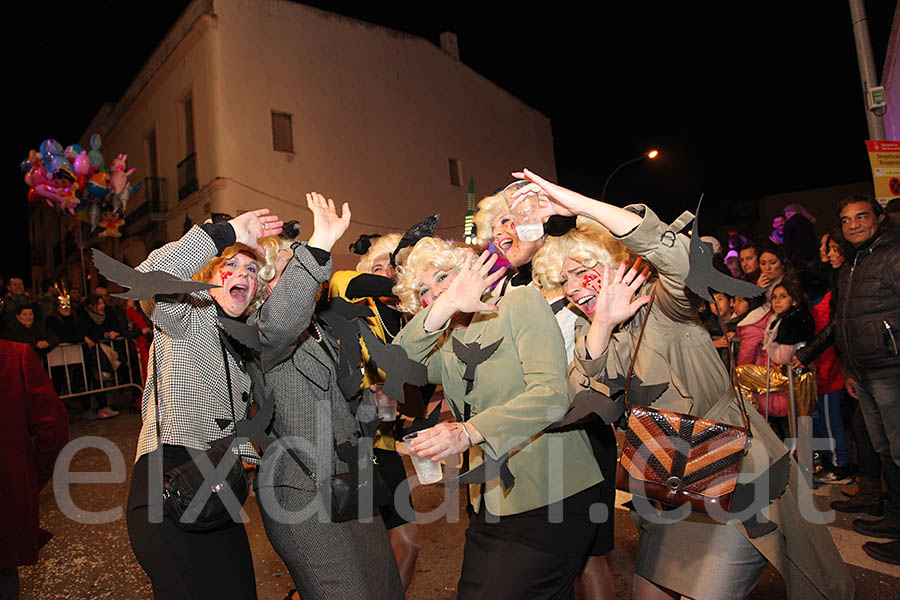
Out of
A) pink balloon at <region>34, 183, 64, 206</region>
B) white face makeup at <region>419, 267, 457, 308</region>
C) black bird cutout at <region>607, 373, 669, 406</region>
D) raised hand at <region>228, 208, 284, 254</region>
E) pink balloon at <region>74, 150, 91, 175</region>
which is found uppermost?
Answer: pink balloon at <region>74, 150, 91, 175</region>

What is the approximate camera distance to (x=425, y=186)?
18.7 metres

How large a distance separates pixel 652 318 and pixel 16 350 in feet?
9.23

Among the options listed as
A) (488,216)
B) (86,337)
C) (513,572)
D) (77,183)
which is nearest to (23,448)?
(513,572)

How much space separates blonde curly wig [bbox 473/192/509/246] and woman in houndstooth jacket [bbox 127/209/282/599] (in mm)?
1110

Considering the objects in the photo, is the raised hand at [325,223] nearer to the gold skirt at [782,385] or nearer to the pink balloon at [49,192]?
the gold skirt at [782,385]

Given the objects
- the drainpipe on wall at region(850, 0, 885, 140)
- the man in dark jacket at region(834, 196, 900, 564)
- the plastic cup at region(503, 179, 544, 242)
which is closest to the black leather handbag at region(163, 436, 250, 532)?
the plastic cup at region(503, 179, 544, 242)

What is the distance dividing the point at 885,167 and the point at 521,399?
6.64m

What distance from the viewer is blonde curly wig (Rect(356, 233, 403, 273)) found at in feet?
12.9

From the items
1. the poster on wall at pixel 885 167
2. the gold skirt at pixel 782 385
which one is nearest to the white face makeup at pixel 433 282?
the gold skirt at pixel 782 385

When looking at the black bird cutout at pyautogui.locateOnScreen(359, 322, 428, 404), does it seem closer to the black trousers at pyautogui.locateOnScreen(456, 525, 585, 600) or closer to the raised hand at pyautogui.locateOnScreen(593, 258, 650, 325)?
the black trousers at pyautogui.locateOnScreen(456, 525, 585, 600)

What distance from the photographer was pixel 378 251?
13.0 feet

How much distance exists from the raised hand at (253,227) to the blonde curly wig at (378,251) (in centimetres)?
153

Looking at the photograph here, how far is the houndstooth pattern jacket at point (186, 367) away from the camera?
2.04 metres

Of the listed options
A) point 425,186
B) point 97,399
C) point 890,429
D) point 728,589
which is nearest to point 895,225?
point 890,429
